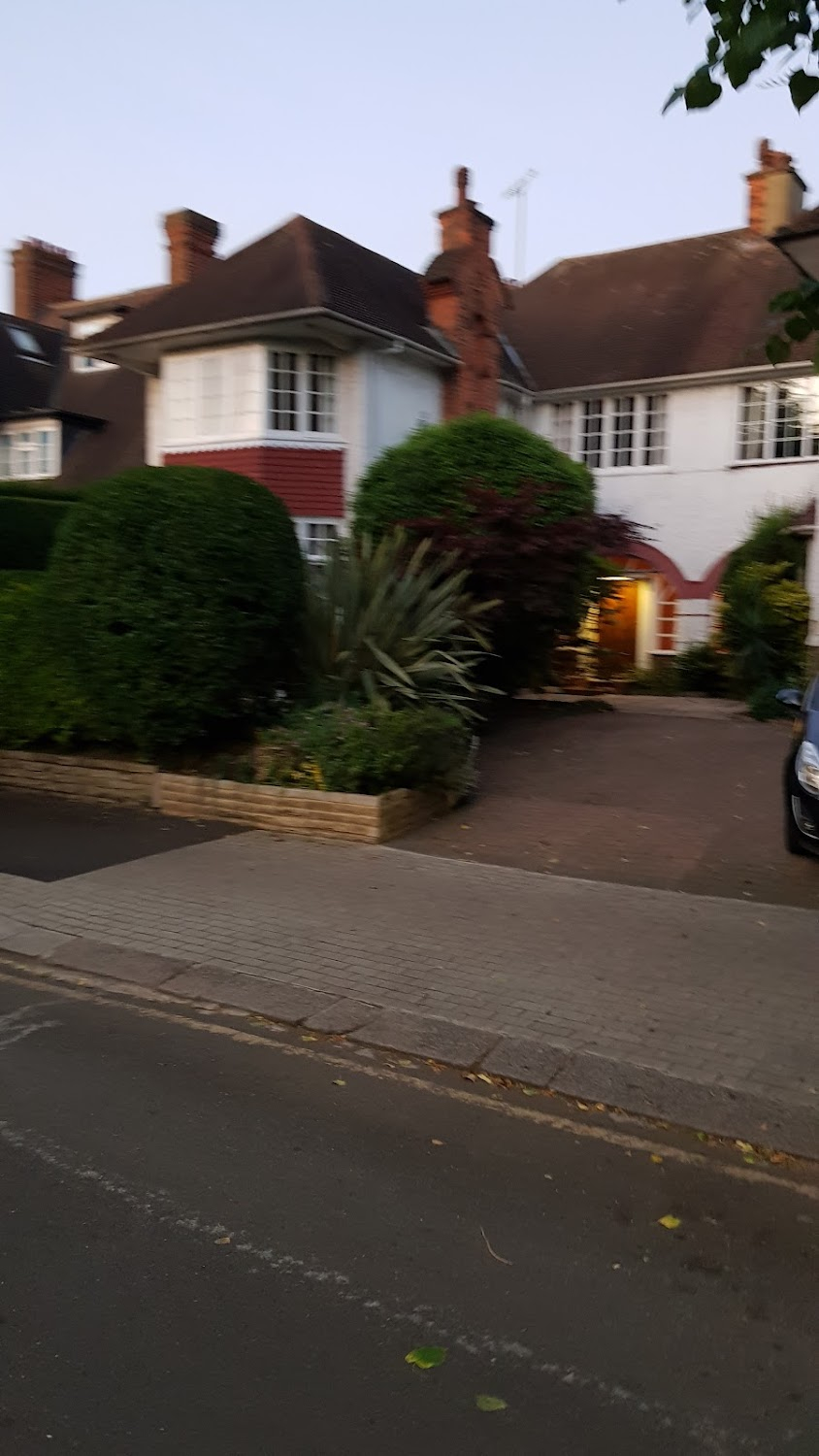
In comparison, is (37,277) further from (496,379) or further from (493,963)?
(493,963)

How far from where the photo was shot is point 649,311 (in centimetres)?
2330

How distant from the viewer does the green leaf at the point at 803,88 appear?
4.06 meters

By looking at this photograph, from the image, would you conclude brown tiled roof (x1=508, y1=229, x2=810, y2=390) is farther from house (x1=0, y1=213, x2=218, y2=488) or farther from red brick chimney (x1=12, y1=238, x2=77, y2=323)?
red brick chimney (x1=12, y1=238, x2=77, y2=323)

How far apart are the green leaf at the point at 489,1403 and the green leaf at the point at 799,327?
396 cm

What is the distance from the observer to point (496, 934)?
6.74 metres

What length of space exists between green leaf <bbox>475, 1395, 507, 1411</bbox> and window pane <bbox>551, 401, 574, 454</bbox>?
21223 mm

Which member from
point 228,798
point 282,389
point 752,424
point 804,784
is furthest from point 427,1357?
point 752,424

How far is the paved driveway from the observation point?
832 centimetres

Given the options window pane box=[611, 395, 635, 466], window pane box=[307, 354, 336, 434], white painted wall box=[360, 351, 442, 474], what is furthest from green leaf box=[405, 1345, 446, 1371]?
window pane box=[611, 395, 635, 466]

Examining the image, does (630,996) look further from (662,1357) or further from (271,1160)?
(662,1357)

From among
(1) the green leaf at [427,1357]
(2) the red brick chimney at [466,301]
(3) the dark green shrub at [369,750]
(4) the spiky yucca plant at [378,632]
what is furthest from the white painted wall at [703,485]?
(1) the green leaf at [427,1357]

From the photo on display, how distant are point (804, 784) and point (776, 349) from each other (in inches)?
147

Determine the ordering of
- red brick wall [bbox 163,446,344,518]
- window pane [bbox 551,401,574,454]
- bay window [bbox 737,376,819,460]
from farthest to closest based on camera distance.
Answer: window pane [bbox 551,401,574,454]
bay window [bbox 737,376,819,460]
red brick wall [bbox 163,446,344,518]

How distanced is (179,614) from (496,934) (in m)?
4.67
